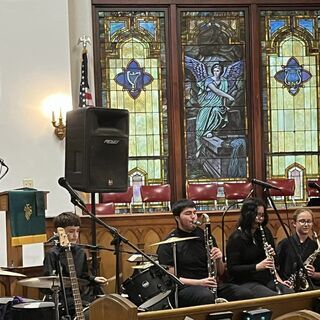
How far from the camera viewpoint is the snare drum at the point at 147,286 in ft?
14.8

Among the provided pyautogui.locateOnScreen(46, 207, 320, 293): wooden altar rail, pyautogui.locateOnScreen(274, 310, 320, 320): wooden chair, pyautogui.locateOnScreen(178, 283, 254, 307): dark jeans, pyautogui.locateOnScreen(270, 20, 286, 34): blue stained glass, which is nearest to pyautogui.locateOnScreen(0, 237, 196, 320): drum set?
pyautogui.locateOnScreen(178, 283, 254, 307): dark jeans

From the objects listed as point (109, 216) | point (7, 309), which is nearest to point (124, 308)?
point (7, 309)

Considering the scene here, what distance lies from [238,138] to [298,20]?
1.95 m

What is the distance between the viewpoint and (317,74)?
9102 millimetres

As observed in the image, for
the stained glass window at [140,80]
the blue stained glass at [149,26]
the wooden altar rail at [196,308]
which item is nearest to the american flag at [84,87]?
the stained glass window at [140,80]

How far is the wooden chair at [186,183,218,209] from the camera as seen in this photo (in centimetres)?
822

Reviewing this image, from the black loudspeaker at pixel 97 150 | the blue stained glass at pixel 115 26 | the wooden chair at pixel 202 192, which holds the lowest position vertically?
the wooden chair at pixel 202 192

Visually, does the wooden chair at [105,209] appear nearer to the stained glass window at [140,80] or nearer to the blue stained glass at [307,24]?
the stained glass window at [140,80]

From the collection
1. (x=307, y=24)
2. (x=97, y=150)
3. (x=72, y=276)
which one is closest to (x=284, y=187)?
(x=307, y=24)

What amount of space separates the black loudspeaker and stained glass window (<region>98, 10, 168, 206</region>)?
3.72 m

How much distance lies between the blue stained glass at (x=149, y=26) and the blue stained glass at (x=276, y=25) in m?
1.71

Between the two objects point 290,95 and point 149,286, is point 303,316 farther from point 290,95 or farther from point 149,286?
point 290,95

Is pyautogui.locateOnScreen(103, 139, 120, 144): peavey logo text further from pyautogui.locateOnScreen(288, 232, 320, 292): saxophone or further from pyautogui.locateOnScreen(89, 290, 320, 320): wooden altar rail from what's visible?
pyautogui.locateOnScreen(89, 290, 320, 320): wooden altar rail

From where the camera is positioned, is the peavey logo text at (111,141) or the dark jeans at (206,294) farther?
the peavey logo text at (111,141)
